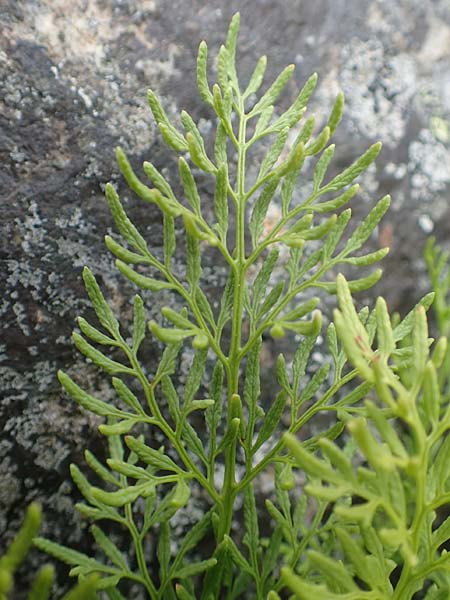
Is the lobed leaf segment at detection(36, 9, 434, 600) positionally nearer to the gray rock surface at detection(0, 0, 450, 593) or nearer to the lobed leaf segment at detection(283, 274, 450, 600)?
the lobed leaf segment at detection(283, 274, 450, 600)

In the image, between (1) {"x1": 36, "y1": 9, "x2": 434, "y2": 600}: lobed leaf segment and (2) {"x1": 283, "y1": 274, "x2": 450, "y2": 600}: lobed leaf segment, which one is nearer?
(2) {"x1": 283, "y1": 274, "x2": 450, "y2": 600}: lobed leaf segment

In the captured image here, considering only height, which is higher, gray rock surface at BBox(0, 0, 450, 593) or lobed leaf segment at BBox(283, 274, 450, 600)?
gray rock surface at BBox(0, 0, 450, 593)

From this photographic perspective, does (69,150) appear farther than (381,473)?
Yes

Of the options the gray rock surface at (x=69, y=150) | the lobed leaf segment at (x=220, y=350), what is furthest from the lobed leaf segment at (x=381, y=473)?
the gray rock surface at (x=69, y=150)

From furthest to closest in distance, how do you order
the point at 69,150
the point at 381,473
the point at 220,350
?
1. the point at 69,150
2. the point at 220,350
3. the point at 381,473

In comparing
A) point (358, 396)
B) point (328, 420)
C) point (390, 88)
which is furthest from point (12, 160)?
point (390, 88)

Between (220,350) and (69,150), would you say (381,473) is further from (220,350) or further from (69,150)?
(69,150)

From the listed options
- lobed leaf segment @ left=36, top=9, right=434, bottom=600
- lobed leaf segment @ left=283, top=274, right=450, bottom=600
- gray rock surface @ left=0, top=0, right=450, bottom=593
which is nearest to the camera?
lobed leaf segment @ left=283, top=274, right=450, bottom=600

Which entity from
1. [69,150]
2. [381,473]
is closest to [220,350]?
[381,473]

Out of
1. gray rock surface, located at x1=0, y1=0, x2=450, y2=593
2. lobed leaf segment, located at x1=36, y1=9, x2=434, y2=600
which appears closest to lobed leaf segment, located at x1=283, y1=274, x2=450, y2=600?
lobed leaf segment, located at x1=36, y1=9, x2=434, y2=600

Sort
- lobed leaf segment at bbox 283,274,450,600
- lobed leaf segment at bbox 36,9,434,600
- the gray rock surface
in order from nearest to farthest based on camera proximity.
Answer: lobed leaf segment at bbox 283,274,450,600, lobed leaf segment at bbox 36,9,434,600, the gray rock surface
